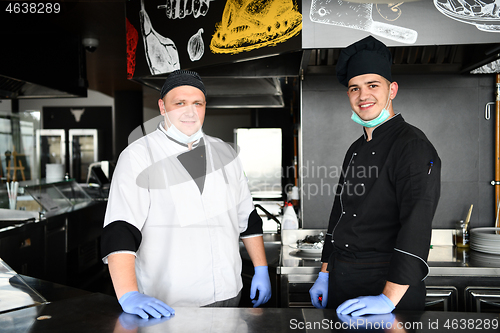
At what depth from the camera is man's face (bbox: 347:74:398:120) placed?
1584mm

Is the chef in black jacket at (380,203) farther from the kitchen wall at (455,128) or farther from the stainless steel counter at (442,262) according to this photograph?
the kitchen wall at (455,128)

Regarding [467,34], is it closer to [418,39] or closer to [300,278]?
[418,39]

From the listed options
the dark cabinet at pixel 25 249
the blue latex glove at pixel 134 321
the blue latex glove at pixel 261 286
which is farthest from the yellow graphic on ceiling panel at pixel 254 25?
the dark cabinet at pixel 25 249

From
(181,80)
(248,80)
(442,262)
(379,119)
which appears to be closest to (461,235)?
(442,262)

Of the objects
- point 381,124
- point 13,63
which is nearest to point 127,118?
point 13,63

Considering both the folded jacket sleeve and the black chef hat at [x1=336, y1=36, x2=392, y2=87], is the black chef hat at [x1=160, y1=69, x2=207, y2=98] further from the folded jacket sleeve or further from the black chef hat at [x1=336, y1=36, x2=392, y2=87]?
the black chef hat at [x1=336, y1=36, x2=392, y2=87]

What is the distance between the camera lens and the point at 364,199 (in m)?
1.60

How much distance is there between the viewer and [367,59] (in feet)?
5.16

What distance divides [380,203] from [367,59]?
56cm

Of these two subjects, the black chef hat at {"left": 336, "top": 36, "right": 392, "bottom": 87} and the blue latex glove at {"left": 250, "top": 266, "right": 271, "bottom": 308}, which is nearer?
the black chef hat at {"left": 336, "top": 36, "right": 392, "bottom": 87}

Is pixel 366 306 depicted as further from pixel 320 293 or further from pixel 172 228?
pixel 172 228

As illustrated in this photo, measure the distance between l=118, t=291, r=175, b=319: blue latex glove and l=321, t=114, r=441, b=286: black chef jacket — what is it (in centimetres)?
76

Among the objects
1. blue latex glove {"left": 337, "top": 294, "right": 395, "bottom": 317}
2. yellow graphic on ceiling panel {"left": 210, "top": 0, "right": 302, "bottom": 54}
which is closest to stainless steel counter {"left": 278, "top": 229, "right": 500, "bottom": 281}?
blue latex glove {"left": 337, "top": 294, "right": 395, "bottom": 317}

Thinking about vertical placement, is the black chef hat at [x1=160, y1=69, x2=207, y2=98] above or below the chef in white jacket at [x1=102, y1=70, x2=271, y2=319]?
above
